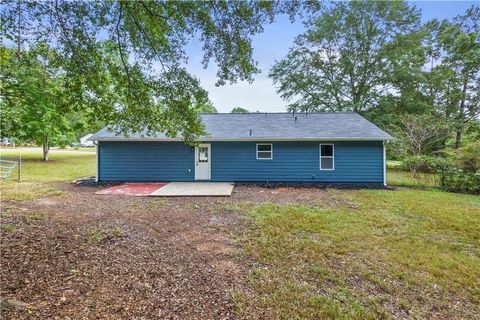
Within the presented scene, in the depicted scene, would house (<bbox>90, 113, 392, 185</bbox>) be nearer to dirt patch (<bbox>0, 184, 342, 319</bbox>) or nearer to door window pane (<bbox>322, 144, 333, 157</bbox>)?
door window pane (<bbox>322, 144, 333, 157</bbox>)

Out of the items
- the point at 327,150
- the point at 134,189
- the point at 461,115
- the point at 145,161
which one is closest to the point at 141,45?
the point at 134,189

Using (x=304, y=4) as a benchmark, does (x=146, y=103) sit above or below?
below

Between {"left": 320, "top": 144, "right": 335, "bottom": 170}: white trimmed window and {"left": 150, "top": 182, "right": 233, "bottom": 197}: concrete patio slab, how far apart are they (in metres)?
4.22

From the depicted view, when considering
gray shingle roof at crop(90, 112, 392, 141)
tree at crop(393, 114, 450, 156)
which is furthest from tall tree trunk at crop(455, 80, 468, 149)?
gray shingle roof at crop(90, 112, 392, 141)

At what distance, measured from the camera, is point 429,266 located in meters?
3.73

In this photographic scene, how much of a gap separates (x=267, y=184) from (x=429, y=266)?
7810 millimetres

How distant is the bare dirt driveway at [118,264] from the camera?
8.48ft

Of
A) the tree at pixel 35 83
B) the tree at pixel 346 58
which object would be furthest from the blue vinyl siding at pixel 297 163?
the tree at pixel 346 58

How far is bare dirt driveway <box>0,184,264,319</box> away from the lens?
259cm

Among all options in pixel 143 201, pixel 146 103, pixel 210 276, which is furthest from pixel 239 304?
pixel 143 201

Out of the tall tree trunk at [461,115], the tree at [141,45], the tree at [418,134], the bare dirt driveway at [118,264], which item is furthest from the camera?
the tall tree trunk at [461,115]

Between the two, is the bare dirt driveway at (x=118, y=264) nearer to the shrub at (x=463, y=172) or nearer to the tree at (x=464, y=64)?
the shrub at (x=463, y=172)

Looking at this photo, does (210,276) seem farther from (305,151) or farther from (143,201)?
(305,151)

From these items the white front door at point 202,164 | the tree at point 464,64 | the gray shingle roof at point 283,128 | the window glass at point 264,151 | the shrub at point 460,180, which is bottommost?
the shrub at point 460,180
